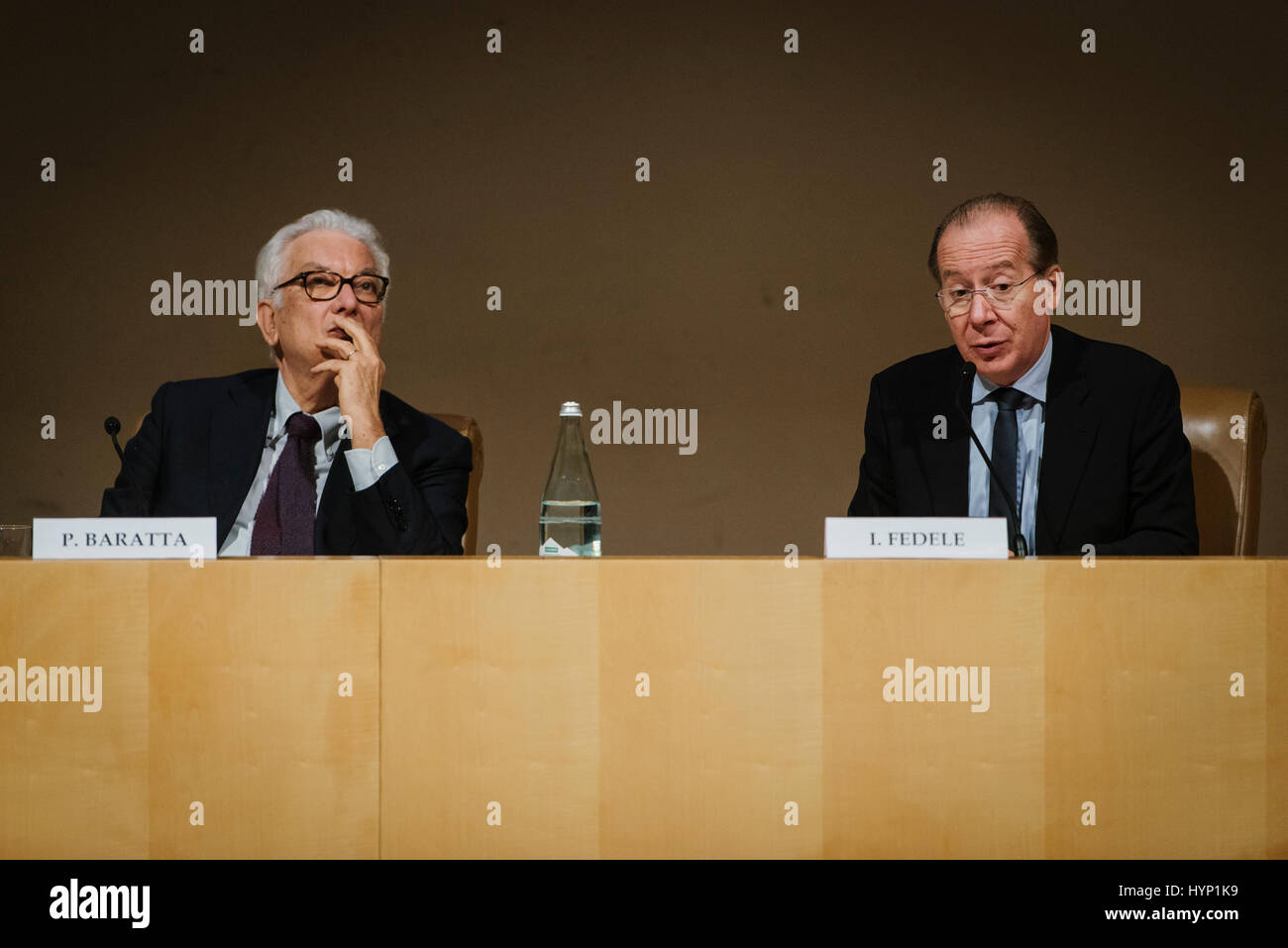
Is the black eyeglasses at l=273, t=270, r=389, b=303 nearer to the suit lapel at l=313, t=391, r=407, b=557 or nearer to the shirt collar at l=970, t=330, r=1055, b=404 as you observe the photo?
the suit lapel at l=313, t=391, r=407, b=557

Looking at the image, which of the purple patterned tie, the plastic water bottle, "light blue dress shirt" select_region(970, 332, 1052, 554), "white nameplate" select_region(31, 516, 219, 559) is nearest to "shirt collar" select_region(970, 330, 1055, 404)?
"light blue dress shirt" select_region(970, 332, 1052, 554)

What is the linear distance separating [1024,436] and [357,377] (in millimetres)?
1068

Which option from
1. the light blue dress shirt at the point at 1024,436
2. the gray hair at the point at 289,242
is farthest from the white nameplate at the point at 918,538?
the gray hair at the point at 289,242

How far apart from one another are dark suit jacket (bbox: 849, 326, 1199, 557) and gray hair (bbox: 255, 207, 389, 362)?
95 centimetres

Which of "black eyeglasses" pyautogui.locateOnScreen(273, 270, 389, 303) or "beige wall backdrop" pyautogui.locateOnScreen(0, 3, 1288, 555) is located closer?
"black eyeglasses" pyautogui.locateOnScreen(273, 270, 389, 303)

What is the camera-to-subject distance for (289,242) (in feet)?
6.25

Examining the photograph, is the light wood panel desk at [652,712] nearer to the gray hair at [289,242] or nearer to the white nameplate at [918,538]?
the white nameplate at [918,538]

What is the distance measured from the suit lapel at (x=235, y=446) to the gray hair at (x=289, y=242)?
107 millimetres

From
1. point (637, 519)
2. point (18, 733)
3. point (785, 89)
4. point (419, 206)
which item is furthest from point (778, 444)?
point (18, 733)

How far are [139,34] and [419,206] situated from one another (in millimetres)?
834

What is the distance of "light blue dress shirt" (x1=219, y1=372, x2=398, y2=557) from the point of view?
1.72m

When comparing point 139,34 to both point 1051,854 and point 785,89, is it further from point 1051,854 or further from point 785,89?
point 1051,854

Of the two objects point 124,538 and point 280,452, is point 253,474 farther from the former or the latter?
point 124,538

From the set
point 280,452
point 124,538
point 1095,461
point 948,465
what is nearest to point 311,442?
point 280,452
